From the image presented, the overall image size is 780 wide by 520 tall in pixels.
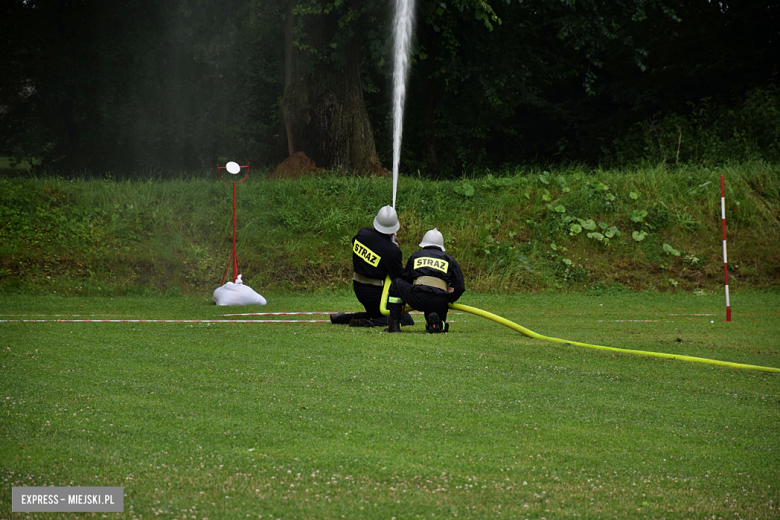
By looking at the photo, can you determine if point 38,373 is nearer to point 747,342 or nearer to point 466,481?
point 466,481

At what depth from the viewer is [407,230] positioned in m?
16.8

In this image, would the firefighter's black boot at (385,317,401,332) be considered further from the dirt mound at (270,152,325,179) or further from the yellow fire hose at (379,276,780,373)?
the dirt mound at (270,152,325,179)

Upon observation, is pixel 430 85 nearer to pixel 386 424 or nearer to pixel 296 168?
pixel 296 168

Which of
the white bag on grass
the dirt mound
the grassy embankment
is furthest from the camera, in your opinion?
the dirt mound

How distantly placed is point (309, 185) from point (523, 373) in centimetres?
1166

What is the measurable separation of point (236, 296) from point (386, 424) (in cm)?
819

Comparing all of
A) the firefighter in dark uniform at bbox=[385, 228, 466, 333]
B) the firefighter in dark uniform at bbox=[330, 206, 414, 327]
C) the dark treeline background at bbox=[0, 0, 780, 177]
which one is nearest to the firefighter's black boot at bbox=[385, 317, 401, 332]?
the firefighter in dark uniform at bbox=[385, 228, 466, 333]

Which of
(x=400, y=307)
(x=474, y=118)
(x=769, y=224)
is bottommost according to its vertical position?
(x=400, y=307)

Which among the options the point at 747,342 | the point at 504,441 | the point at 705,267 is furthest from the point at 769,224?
the point at 504,441

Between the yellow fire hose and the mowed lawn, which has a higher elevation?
the yellow fire hose

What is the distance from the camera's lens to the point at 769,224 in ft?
55.6

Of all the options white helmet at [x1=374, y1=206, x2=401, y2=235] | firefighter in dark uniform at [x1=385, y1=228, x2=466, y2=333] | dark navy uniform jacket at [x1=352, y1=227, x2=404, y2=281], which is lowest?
firefighter in dark uniform at [x1=385, y1=228, x2=466, y2=333]

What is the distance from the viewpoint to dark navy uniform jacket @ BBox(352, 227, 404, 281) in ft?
31.6

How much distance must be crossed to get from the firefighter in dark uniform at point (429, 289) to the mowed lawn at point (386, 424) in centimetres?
40
